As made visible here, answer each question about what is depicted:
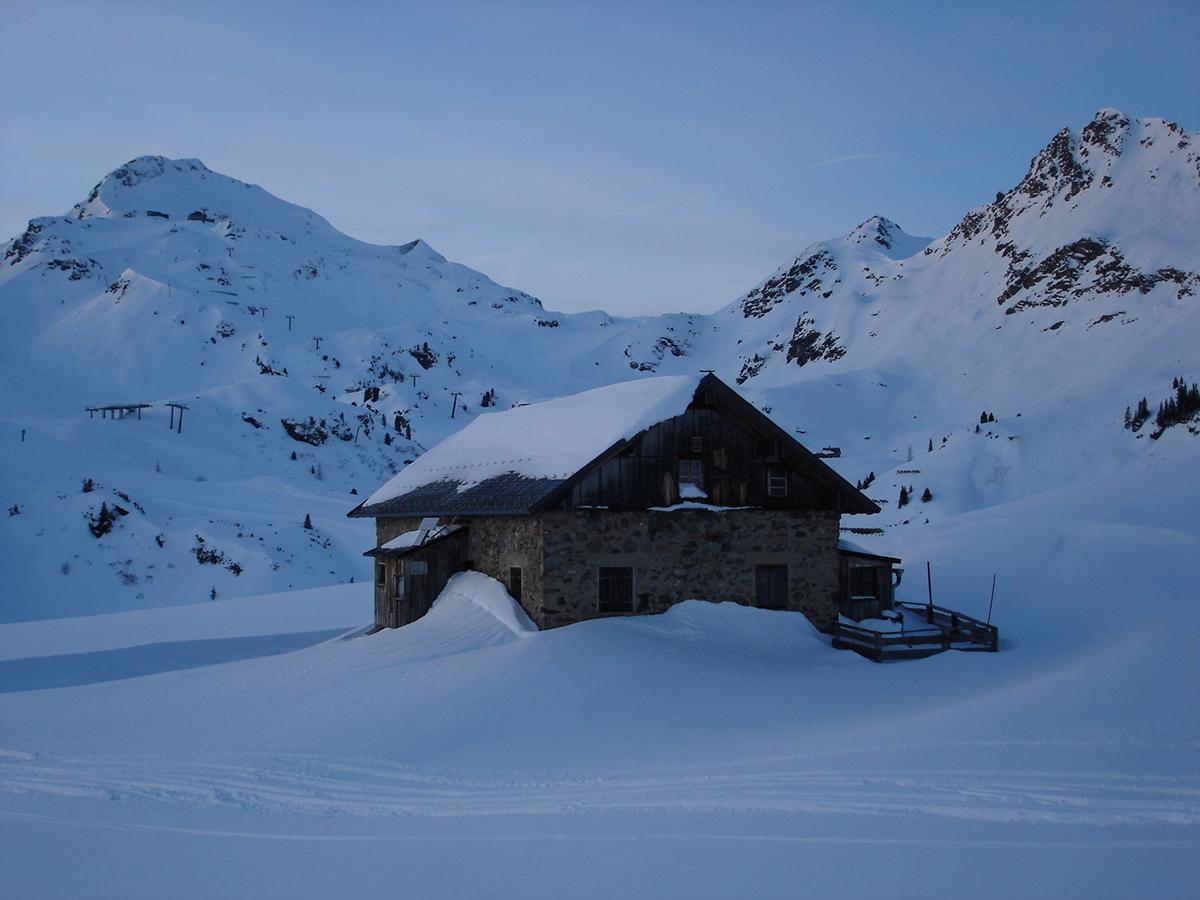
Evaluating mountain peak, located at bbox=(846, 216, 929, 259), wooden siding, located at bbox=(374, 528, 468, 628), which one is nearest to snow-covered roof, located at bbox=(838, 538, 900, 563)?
wooden siding, located at bbox=(374, 528, 468, 628)

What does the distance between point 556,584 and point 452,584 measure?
4667mm

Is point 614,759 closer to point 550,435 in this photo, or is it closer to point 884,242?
point 550,435

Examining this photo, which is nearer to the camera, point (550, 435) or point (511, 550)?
point (511, 550)

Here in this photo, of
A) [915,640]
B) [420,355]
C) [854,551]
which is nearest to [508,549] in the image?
[854,551]

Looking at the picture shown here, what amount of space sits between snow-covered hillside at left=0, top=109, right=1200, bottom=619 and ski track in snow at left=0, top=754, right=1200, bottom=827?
24.8 m

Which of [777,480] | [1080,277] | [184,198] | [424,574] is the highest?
[184,198]

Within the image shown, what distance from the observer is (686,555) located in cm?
2044

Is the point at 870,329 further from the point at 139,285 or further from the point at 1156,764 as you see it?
the point at 1156,764

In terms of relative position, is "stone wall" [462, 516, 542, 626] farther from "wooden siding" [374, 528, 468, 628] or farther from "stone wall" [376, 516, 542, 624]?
"wooden siding" [374, 528, 468, 628]

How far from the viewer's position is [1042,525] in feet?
105

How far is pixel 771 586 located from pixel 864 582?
339 cm

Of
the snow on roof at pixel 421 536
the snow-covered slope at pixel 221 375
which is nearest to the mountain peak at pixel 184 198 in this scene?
the snow-covered slope at pixel 221 375

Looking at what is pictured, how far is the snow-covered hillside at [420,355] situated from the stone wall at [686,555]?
47.9ft

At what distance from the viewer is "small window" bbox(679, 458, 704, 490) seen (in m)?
20.8
